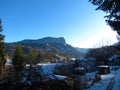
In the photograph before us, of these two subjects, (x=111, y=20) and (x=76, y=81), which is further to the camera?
(x=76, y=81)

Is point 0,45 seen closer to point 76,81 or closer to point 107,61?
point 76,81

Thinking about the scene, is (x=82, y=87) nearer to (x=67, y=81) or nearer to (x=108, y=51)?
(x=67, y=81)

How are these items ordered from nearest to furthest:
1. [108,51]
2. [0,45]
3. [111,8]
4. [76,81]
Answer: [111,8]
[76,81]
[0,45]
[108,51]

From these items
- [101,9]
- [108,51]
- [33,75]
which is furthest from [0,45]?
[108,51]

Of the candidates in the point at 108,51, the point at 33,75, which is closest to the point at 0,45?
the point at 33,75

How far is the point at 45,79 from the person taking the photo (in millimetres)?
24922

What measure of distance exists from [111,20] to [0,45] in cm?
4008

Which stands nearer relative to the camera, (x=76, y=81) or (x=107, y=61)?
(x=76, y=81)

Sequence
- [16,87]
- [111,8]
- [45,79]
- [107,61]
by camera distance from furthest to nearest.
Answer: [107,61]
[45,79]
[16,87]
[111,8]

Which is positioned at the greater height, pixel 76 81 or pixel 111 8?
pixel 111 8

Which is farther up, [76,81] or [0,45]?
[0,45]

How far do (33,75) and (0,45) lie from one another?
1110 inches

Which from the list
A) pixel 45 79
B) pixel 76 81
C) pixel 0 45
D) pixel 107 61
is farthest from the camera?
pixel 107 61

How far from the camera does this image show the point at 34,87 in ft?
78.0
